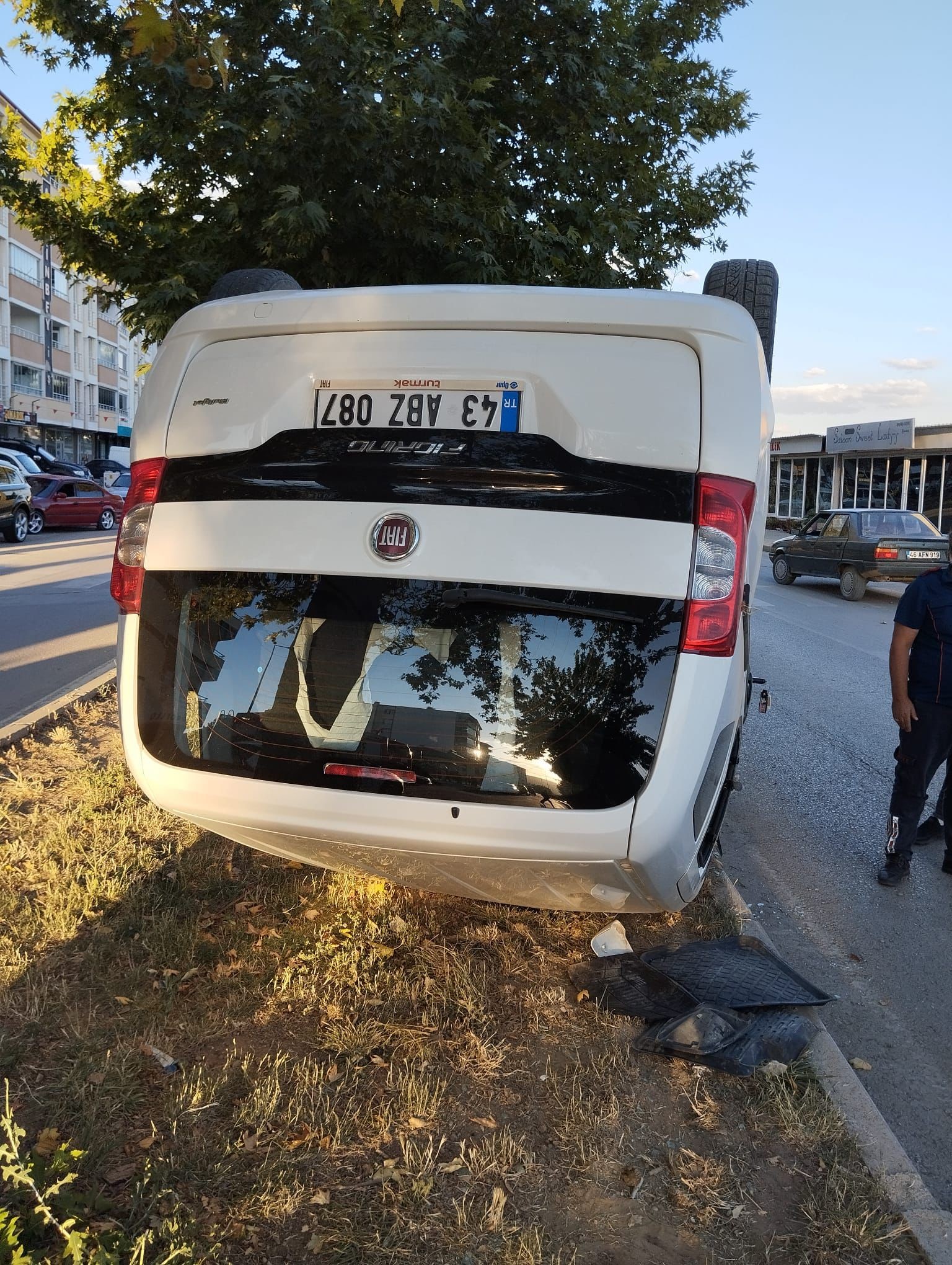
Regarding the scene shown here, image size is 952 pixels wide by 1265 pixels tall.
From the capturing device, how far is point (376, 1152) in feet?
8.83

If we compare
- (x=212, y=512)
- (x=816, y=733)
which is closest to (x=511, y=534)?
(x=212, y=512)

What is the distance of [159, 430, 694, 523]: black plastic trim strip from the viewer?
2.82 metres

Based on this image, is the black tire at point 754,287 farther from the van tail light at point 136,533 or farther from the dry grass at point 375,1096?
the van tail light at point 136,533

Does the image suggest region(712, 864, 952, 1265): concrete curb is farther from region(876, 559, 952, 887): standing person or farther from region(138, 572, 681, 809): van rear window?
region(876, 559, 952, 887): standing person

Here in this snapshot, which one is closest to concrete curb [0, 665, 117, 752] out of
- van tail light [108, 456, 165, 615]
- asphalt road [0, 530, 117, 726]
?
asphalt road [0, 530, 117, 726]

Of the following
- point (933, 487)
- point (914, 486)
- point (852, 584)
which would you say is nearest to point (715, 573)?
point (852, 584)

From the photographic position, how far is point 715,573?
2.79 m

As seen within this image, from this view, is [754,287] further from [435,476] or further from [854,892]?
[435,476]

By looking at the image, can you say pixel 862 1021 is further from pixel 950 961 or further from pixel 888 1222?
pixel 888 1222

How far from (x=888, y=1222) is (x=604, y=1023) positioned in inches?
43.0

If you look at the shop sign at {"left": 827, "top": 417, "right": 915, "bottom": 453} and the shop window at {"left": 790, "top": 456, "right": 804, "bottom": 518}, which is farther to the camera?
the shop window at {"left": 790, "top": 456, "right": 804, "bottom": 518}

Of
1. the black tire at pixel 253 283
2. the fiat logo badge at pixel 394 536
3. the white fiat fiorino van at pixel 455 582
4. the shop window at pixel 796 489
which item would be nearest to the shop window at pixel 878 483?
the shop window at pixel 796 489

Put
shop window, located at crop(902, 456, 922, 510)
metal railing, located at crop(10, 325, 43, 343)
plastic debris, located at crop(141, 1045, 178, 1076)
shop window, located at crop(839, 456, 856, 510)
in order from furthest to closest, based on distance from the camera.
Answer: metal railing, located at crop(10, 325, 43, 343) < shop window, located at crop(839, 456, 856, 510) < shop window, located at crop(902, 456, 922, 510) < plastic debris, located at crop(141, 1045, 178, 1076)

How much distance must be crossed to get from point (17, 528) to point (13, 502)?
804mm
